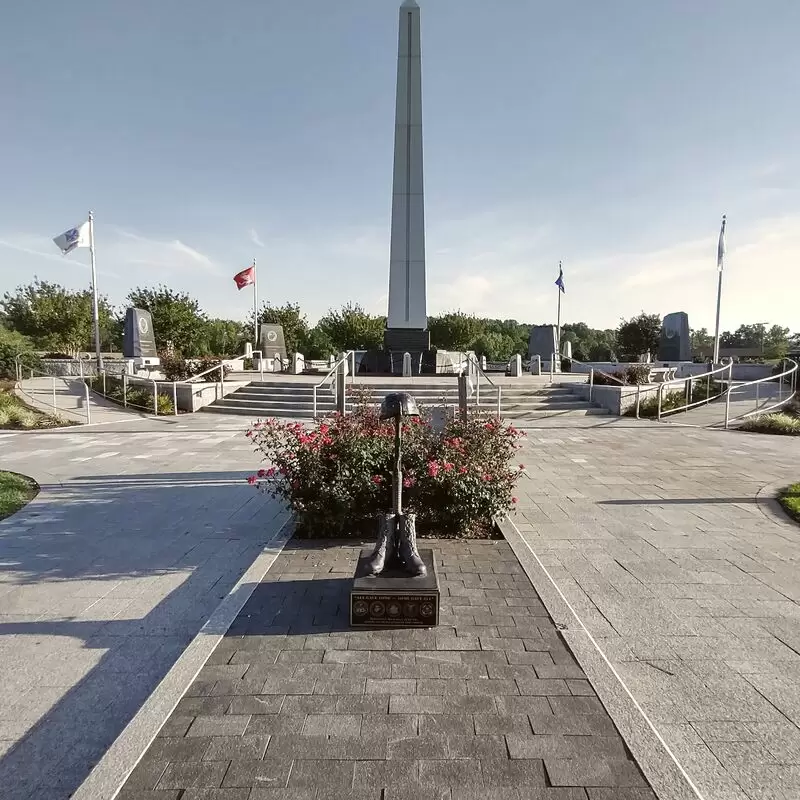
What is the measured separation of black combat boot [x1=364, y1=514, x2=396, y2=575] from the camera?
130 inches

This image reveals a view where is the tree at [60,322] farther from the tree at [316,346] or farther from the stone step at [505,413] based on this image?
the stone step at [505,413]

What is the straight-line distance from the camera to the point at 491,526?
202 inches

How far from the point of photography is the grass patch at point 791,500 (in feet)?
18.9

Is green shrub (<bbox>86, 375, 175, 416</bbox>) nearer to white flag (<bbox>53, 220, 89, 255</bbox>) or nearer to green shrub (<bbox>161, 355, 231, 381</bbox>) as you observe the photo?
green shrub (<bbox>161, 355, 231, 381</bbox>)

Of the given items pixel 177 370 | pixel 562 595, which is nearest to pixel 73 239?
pixel 177 370

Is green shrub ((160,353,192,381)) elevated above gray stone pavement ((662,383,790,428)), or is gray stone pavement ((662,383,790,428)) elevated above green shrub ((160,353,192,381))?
green shrub ((160,353,192,381))

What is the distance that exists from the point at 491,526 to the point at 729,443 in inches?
331

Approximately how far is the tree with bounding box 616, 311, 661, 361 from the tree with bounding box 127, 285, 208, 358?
33366 millimetres

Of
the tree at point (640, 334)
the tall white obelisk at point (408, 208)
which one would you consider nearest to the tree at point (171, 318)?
the tall white obelisk at point (408, 208)

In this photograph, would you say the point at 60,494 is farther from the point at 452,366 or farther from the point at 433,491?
the point at 452,366

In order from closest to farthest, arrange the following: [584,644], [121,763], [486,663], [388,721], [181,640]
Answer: [121,763]
[388,721]
[486,663]
[584,644]
[181,640]

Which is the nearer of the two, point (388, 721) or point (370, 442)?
point (388, 721)

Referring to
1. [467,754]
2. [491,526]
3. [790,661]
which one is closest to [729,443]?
[491,526]

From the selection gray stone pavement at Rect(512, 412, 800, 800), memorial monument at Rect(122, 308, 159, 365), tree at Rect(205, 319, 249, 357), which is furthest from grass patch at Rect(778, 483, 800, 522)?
tree at Rect(205, 319, 249, 357)
